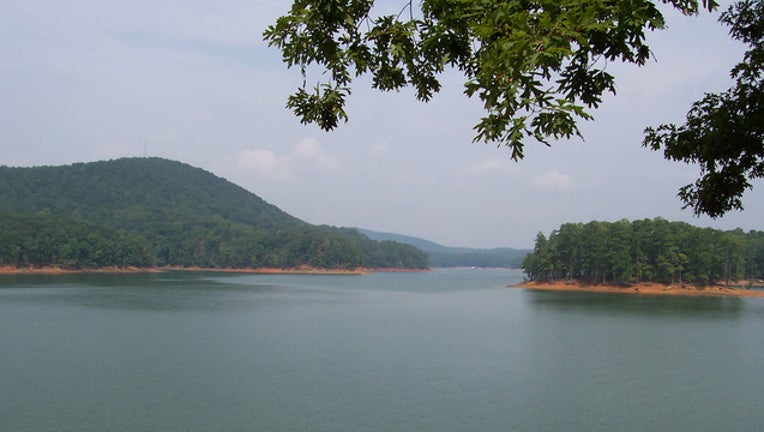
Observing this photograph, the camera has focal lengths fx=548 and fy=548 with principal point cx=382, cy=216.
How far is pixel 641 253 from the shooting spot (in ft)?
269

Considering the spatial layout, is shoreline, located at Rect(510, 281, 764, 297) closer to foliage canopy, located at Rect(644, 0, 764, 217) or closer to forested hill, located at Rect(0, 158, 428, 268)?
foliage canopy, located at Rect(644, 0, 764, 217)

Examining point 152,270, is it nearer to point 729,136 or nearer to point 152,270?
point 152,270

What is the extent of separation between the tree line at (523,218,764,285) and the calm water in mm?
35372

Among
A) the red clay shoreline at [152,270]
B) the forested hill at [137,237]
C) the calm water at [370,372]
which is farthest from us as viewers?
the forested hill at [137,237]

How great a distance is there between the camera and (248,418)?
1772 cm

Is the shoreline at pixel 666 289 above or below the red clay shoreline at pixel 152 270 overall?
above

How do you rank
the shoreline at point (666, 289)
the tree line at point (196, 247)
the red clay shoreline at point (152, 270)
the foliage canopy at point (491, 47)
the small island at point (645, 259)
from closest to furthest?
the foliage canopy at point (491, 47)
the shoreline at point (666, 289)
the small island at point (645, 259)
the red clay shoreline at point (152, 270)
the tree line at point (196, 247)

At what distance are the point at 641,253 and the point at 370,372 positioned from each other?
230 ft

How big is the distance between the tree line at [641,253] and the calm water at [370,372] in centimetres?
3537

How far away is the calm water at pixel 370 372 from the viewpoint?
1794 centimetres

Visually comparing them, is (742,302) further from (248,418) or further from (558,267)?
(248,418)

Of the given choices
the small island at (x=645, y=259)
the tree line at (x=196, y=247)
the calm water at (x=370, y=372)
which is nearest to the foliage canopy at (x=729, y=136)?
the calm water at (x=370, y=372)

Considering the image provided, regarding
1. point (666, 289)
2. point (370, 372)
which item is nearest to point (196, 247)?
point (666, 289)

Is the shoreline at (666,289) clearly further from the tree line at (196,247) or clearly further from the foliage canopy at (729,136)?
the tree line at (196,247)
